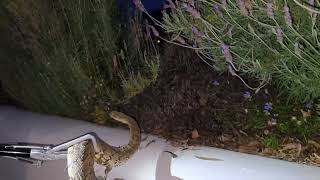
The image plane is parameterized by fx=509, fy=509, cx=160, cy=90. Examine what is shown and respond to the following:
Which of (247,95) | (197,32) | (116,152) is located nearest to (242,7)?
(197,32)

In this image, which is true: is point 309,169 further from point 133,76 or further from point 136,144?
point 133,76

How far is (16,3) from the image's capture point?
152 centimetres

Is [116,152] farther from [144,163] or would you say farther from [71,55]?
[71,55]

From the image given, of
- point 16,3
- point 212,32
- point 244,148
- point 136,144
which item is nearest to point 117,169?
point 136,144

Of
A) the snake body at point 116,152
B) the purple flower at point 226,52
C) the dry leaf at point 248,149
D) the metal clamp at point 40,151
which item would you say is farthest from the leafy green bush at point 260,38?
the metal clamp at point 40,151

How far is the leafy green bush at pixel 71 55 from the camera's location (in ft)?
5.17

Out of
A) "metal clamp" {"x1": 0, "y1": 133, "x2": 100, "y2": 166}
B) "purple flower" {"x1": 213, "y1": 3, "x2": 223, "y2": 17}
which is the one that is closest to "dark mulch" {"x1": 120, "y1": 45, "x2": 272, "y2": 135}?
"purple flower" {"x1": 213, "y1": 3, "x2": 223, "y2": 17}

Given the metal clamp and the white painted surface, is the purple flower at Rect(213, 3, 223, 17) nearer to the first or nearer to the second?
the white painted surface

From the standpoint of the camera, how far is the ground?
137 centimetres

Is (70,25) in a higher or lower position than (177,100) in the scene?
higher

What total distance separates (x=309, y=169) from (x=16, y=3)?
0.96m

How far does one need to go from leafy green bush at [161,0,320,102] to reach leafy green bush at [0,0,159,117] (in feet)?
0.68

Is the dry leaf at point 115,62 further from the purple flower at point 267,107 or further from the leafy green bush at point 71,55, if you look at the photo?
the purple flower at point 267,107

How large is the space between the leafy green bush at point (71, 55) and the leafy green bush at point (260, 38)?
0.68ft
